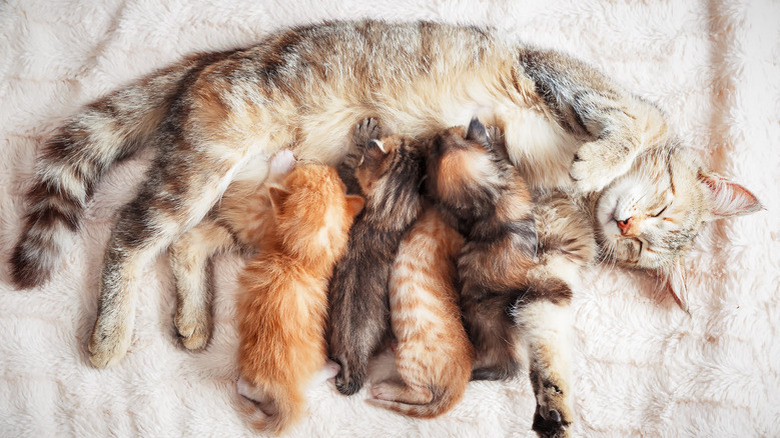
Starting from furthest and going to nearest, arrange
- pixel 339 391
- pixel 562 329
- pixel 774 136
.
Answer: pixel 774 136, pixel 339 391, pixel 562 329

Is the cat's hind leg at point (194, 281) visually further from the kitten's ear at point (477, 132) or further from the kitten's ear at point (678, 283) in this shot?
the kitten's ear at point (678, 283)

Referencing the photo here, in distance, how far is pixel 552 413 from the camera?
1.42m

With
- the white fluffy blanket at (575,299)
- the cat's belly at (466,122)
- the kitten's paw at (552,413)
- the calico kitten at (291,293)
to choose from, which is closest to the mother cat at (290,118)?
the cat's belly at (466,122)

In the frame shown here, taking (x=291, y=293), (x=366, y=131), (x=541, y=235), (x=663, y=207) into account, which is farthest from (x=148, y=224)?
(x=663, y=207)

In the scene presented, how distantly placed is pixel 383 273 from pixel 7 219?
1.21m

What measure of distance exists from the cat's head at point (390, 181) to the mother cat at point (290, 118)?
0.46 feet

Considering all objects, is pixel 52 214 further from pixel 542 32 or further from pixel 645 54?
pixel 645 54

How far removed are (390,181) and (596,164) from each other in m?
0.59

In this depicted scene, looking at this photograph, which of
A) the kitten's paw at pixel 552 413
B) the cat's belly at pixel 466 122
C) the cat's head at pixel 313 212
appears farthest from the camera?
the cat's belly at pixel 466 122

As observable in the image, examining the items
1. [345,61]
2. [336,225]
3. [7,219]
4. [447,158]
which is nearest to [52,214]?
[7,219]

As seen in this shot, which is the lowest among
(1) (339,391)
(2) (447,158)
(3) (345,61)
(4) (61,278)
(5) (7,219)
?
(1) (339,391)

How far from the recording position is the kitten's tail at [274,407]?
1485 mm

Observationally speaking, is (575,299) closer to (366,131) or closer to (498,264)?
(498,264)

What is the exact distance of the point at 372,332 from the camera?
157 centimetres
